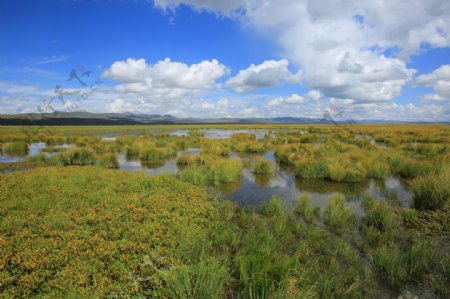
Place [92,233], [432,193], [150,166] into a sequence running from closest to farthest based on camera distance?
[92,233]
[432,193]
[150,166]

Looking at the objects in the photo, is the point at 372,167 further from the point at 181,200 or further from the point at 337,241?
the point at 181,200

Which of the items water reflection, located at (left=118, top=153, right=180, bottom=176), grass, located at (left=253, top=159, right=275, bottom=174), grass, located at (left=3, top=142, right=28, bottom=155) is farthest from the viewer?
grass, located at (left=3, top=142, right=28, bottom=155)

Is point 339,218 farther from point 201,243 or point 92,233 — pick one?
point 92,233

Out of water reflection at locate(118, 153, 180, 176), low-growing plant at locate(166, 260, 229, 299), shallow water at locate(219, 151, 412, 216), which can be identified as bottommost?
shallow water at locate(219, 151, 412, 216)

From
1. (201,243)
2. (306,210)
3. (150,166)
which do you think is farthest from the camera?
(150,166)

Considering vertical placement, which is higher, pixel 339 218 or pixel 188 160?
pixel 188 160

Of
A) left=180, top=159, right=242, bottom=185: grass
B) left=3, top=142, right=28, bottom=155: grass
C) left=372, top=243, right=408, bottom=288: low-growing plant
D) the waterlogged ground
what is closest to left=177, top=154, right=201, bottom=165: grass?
the waterlogged ground

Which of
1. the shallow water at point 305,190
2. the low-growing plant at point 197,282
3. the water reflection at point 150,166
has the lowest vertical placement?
the shallow water at point 305,190

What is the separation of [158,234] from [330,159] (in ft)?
48.0

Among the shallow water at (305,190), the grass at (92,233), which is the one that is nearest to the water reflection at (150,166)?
the shallow water at (305,190)

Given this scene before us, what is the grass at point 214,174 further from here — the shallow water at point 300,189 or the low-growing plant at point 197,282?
the low-growing plant at point 197,282

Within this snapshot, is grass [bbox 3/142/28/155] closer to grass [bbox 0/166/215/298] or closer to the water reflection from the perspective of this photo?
the water reflection

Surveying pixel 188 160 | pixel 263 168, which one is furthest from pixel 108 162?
pixel 263 168

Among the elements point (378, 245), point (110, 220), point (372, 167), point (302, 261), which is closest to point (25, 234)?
point (110, 220)
